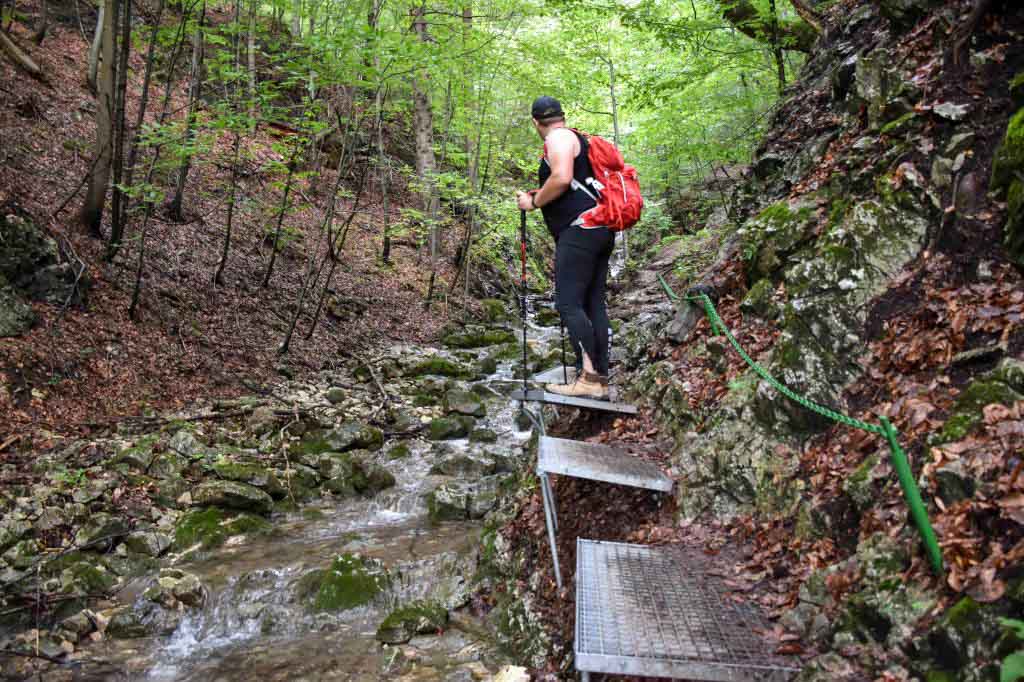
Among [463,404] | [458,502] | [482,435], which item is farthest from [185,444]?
[463,404]

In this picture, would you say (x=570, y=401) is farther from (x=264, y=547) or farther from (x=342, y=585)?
(x=264, y=547)

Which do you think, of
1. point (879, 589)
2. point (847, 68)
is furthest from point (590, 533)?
point (847, 68)

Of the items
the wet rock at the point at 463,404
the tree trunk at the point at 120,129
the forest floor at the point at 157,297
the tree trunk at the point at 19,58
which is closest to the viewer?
the forest floor at the point at 157,297

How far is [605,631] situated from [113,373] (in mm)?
9076

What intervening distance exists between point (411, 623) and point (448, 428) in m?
5.39

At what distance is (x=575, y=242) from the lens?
5137 mm

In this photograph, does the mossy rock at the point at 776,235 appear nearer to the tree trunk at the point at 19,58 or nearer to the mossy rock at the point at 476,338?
the mossy rock at the point at 476,338

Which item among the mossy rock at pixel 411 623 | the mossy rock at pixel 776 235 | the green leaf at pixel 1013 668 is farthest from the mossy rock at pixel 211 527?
the green leaf at pixel 1013 668

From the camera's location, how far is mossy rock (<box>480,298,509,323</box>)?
2047 cm

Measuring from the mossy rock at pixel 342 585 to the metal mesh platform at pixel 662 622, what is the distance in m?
3.44

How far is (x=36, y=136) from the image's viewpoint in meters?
13.1

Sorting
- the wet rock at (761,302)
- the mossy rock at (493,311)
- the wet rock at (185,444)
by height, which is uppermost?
the mossy rock at (493,311)

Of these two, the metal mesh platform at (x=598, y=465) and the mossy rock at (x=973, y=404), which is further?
the metal mesh platform at (x=598, y=465)

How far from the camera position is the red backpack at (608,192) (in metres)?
5.05
